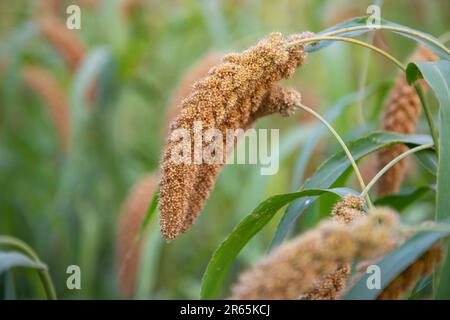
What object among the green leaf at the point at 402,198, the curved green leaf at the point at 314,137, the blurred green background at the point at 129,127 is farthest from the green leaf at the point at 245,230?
the blurred green background at the point at 129,127

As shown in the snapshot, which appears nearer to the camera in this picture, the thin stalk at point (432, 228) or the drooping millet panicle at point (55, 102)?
the thin stalk at point (432, 228)

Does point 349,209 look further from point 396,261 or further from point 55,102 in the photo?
point 55,102

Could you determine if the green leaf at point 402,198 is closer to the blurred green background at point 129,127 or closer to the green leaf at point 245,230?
the green leaf at point 245,230

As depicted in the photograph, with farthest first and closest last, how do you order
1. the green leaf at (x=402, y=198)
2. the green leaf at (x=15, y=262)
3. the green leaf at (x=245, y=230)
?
the green leaf at (x=402, y=198), the green leaf at (x=15, y=262), the green leaf at (x=245, y=230)

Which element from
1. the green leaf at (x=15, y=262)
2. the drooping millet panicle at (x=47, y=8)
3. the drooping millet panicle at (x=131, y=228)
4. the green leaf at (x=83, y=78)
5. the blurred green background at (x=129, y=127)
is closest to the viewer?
the green leaf at (x=15, y=262)

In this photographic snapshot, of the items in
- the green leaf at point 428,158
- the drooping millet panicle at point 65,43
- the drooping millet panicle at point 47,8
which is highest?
the drooping millet panicle at point 47,8
